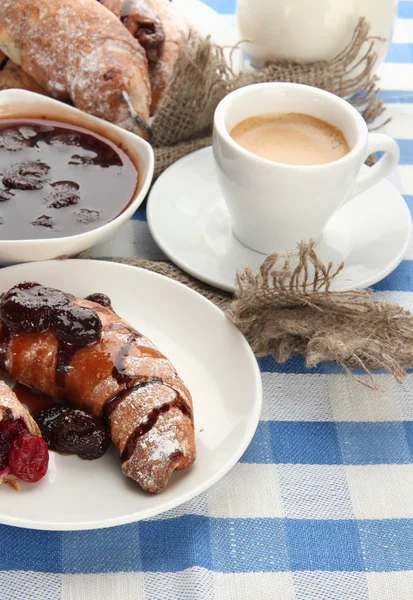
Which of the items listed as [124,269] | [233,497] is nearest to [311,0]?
[124,269]

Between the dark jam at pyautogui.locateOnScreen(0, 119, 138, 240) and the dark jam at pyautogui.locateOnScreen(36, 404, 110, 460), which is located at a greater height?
the dark jam at pyautogui.locateOnScreen(0, 119, 138, 240)

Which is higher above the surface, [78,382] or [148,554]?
[78,382]

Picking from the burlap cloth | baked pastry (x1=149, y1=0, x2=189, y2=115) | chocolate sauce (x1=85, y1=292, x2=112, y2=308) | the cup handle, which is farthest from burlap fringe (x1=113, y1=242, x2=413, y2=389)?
baked pastry (x1=149, y1=0, x2=189, y2=115)

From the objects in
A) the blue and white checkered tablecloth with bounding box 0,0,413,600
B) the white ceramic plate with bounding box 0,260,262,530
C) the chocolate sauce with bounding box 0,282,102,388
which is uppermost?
the chocolate sauce with bounding box 0,282,102,388

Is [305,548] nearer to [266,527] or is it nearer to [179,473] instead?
[266,527]

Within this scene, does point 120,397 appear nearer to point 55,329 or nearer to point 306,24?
point 55,329

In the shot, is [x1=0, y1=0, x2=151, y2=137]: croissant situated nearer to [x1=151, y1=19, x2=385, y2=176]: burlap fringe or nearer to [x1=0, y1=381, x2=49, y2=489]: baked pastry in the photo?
[x1=151, y1=19, x2=385, y2=176]: burlap fringe

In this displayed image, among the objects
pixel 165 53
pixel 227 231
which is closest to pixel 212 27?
pixel 165 53
